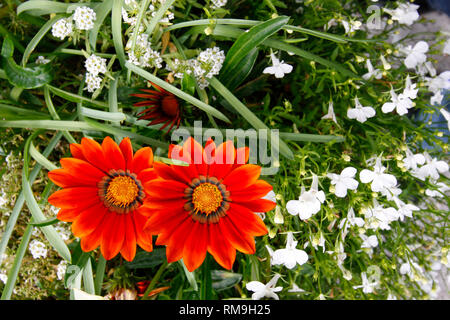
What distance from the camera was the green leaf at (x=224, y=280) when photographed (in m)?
0.87

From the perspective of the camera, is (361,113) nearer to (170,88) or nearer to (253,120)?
(253,120)

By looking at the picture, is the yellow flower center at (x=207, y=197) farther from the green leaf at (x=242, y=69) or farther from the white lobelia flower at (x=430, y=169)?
the white lobelia flower at (x=430, y=169)

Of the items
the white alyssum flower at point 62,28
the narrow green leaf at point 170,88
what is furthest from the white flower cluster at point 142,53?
the white alyssum flower at point 62,28

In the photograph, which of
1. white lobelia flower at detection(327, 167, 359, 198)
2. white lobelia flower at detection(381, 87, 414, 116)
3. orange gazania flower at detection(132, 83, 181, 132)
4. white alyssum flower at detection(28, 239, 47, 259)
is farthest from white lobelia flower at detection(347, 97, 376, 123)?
white alyssum flower at detection(28, 239, 47, 259)

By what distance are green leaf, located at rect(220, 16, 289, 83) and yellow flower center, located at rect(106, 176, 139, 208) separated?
305mm

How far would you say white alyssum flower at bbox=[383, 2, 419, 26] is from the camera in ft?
2.62

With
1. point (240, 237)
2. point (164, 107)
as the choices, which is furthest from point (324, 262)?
point (164, 107)

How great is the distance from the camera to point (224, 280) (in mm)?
874

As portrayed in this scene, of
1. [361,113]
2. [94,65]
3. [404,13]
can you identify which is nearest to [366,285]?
[361,113]

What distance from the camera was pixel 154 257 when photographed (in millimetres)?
876

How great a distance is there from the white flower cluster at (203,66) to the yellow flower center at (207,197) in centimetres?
23

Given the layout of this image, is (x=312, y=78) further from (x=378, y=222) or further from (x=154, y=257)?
(x=154, y=257)
